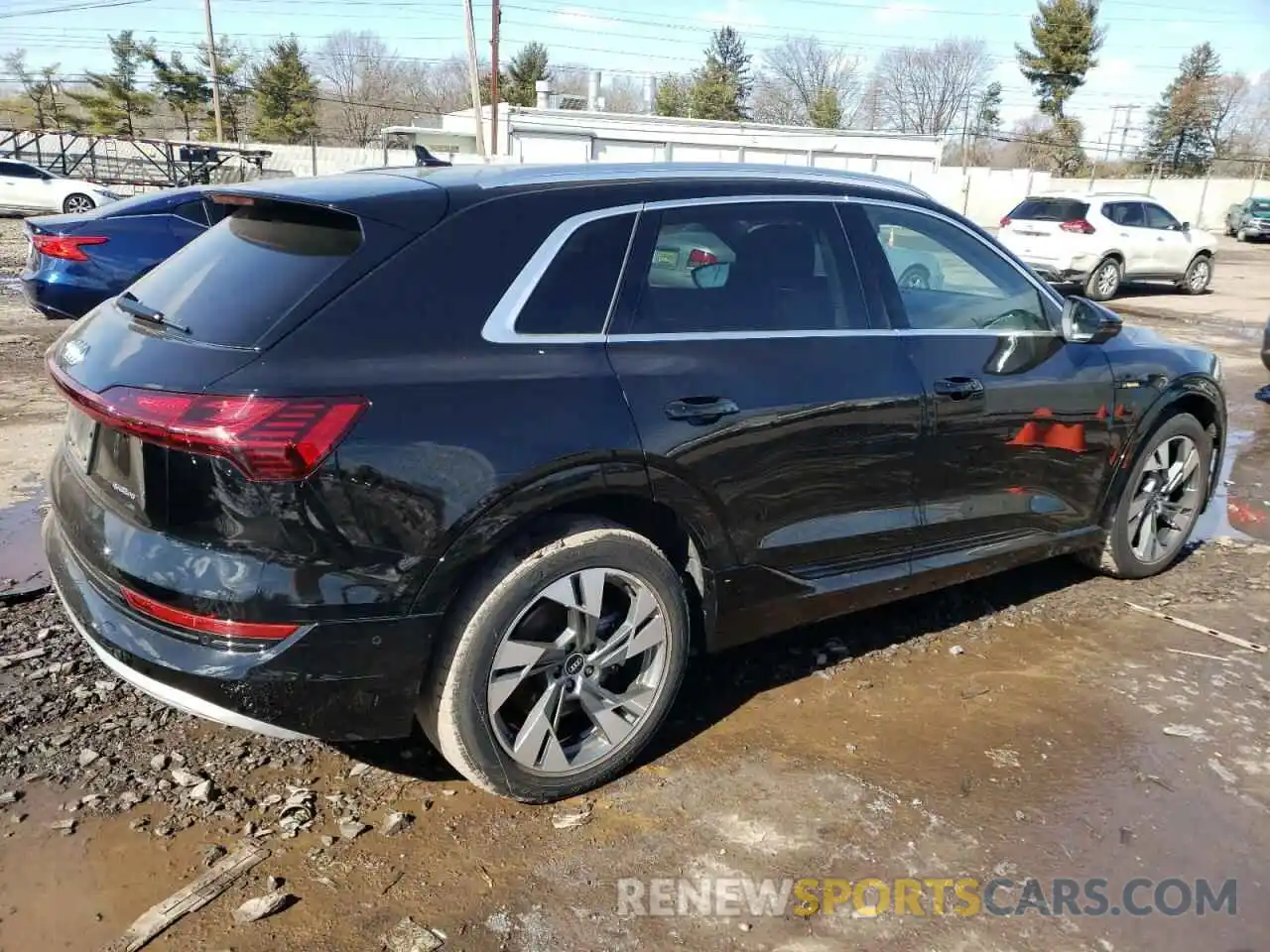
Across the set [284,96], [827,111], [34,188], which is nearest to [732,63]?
[827,111]

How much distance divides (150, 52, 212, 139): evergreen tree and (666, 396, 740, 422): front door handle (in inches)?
2413

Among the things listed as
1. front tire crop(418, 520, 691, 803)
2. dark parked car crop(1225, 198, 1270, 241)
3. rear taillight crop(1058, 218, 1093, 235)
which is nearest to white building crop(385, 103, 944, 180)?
dark parked car crop(1225, 198, 1270, 241)

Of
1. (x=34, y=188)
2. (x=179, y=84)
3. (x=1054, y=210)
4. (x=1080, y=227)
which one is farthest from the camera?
(x=179, y=84)

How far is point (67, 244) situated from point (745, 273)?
7.18m

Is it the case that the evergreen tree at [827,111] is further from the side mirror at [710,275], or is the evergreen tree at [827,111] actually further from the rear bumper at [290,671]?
the rear bumper at [290,671]

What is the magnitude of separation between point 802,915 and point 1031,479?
219 centimetres

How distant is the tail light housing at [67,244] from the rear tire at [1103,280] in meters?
14.9

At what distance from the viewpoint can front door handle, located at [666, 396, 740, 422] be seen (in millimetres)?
2938

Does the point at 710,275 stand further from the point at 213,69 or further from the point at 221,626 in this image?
the point at 213,69

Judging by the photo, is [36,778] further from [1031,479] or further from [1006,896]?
[1031,479]

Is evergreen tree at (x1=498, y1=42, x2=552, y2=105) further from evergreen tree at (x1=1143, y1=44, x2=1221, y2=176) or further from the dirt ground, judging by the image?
the dirt ground

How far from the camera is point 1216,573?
5.09 m

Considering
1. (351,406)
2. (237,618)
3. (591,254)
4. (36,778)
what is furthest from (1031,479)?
(36,778)

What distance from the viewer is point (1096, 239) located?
652 inches
